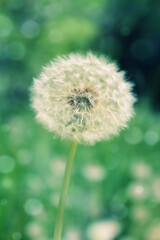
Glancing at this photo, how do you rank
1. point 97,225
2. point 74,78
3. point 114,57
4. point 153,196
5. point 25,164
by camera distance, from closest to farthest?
1. point 74,78
2. point 97,225
3. point 153,196
4. point 25,164
5. point 114,57

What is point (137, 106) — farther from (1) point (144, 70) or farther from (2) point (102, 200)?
(2) point (102, 200)

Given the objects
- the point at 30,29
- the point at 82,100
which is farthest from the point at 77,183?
the point at 30,29

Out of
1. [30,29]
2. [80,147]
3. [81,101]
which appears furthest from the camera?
[30,29]

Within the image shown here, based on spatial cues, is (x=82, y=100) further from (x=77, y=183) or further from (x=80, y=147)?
(x=80, y=147)

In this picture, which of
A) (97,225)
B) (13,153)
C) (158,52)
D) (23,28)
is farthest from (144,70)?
(97,225)

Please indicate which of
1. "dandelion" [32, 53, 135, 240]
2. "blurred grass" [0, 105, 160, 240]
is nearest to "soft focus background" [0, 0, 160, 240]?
"blurred grass" [0, 105, 160, 240]

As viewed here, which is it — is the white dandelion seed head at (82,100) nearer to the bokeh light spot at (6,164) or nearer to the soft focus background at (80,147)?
the soft focus background at (80,147)

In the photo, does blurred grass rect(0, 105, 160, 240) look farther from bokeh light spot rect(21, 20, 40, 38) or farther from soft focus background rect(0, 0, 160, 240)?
bokeh light spot rect(21, 20, 40, 38)
